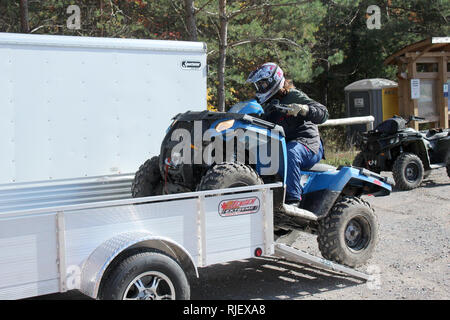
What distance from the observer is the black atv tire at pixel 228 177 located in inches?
195

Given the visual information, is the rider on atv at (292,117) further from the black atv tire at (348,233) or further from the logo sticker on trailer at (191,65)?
the logo sticker on trailer at (191,65)

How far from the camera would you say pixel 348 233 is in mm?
6070

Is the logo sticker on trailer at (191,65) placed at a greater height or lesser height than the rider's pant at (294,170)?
greater

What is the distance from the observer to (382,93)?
17047 millimetres

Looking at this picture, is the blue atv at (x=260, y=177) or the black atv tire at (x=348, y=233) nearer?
the blue atv at (x=260, y=177)

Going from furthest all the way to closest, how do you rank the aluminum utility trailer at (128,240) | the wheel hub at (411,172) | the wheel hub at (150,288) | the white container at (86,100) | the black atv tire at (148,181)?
the wheel hub at (411,172)
the white container at (86,100)
the black atv tire at (148,181)
the wheel hub at (150,288)
the aluminum utility trailer at (128,240)

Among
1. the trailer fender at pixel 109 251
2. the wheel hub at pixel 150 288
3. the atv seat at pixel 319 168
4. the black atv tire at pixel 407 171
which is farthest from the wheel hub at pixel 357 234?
the black atv tire at pixel 407 171

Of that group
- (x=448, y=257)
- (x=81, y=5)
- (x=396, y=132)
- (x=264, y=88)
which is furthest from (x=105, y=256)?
(x=81, y=5)

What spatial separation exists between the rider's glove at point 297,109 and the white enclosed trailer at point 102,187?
0.89 meters

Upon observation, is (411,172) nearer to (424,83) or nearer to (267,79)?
(424,83)

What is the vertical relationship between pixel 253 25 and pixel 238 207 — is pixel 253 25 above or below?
above

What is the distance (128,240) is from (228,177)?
3.74 ft

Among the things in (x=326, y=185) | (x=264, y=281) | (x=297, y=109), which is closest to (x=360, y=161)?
(x=326, y=185)

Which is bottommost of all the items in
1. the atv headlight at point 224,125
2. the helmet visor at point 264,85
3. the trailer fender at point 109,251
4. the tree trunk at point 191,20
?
the trailer fender at point 109,251
